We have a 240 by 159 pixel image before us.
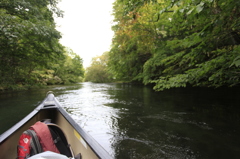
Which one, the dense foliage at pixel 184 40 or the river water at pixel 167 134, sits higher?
the dense foliage at pixel 184 40

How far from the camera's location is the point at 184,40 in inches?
131

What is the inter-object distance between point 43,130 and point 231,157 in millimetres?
2993

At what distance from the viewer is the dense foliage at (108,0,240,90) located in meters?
2.28

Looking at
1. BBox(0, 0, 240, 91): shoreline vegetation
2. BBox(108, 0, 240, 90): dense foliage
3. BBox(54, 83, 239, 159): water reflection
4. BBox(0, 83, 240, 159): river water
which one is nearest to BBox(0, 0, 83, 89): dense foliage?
BBox(0, 0, 240, 91): shoreline vegetation

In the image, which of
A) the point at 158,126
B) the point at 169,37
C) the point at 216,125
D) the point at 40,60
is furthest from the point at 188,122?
the point at 40,60

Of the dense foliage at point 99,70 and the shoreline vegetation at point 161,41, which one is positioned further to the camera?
the dense foliage at point 99,70

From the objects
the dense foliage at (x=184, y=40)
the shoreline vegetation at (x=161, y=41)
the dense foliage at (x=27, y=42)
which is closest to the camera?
the dense foliage at (x=184, y=40)

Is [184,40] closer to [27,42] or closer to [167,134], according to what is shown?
[167,134]

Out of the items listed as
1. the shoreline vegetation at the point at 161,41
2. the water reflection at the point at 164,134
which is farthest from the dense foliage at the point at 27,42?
the water reflection at the point at 164,134

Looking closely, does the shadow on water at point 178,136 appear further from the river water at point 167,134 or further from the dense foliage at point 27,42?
the dense foliage at point 27,42

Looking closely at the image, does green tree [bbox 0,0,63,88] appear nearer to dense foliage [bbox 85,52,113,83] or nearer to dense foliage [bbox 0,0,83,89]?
dense foliage [bbox 0,0,83,89]

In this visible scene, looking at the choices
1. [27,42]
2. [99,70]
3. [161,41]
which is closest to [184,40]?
[161,41]

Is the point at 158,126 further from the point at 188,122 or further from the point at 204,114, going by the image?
the point at 204,114

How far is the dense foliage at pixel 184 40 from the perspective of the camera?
2.28 meters
